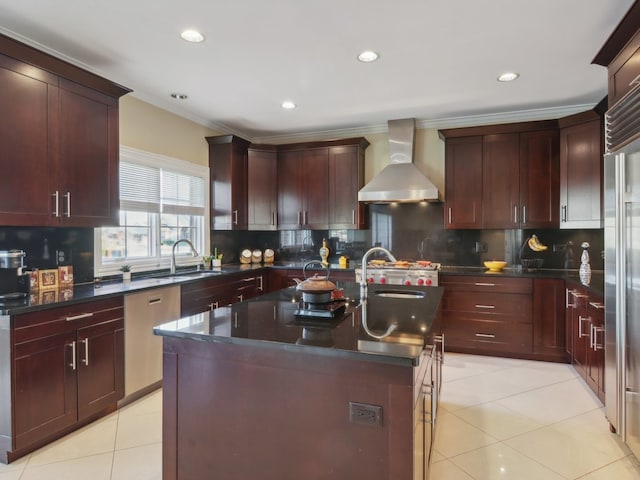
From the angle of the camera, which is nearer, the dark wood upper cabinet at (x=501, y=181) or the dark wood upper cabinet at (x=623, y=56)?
the dark wood upper cabinet at (x=623, y=56)

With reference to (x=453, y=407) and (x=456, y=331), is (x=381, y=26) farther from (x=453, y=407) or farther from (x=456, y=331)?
(x=456, y=331)

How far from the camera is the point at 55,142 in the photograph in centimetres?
267

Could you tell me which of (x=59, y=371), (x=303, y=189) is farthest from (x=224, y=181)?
(x=59, y=371)

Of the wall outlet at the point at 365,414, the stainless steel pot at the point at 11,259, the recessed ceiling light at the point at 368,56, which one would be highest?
the recessed ceiling light at the point at 368,56

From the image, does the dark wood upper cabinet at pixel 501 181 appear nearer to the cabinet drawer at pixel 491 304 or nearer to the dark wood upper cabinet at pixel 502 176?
the dark wood upper cabinet at pixel 502 176

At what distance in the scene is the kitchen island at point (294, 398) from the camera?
1.42 m

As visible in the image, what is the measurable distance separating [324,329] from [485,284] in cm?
297

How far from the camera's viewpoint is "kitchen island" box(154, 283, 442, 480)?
142cm

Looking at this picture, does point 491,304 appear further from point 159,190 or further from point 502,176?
point 159,190

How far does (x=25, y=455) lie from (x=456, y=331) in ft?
12.6

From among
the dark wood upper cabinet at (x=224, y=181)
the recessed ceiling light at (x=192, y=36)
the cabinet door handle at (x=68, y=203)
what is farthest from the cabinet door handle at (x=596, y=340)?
the cabinet door handle at (x=68, y=203)

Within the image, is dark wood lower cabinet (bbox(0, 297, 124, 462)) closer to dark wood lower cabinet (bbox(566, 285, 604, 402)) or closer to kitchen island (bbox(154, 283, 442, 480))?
kitchen island (bbox(154, 283, 442, 480))

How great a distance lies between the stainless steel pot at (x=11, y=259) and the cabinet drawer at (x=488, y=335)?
389 cm

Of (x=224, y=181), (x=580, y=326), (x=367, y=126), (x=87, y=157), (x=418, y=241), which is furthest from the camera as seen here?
(x=367, y=126)
